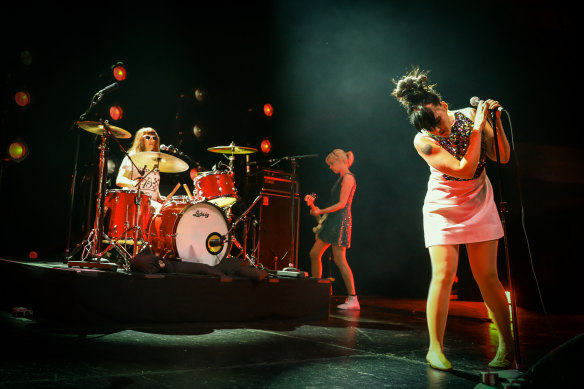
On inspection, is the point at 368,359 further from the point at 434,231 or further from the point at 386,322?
the point at 386,322

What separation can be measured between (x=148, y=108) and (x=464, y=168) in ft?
23.2

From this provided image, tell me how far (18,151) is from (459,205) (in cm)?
653

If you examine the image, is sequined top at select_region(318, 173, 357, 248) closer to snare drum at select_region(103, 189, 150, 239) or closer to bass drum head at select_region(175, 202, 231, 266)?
bass drum head at select_region(175, 202, 231, 266)

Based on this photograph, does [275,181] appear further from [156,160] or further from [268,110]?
[156,160]

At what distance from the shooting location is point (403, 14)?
765cm

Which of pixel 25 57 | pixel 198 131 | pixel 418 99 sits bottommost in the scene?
pixel 418 99

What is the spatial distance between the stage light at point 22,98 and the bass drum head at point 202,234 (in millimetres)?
3552

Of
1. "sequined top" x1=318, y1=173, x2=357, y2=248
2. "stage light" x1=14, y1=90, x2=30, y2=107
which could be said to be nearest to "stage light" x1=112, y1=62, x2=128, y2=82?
"stage light" x1=14, y1=90, x2=30, y2=107

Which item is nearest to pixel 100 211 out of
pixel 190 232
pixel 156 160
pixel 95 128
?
pixel 190 232

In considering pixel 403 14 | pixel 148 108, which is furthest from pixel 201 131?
pixel 403 14

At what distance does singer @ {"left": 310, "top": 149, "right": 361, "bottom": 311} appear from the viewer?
577 centimetres

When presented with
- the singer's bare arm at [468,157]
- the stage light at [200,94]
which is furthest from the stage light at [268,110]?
the singer's bare arm at [468,157]

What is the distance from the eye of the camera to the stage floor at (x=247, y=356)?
203 cm

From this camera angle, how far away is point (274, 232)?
788 centimetres
